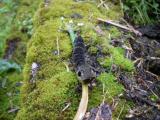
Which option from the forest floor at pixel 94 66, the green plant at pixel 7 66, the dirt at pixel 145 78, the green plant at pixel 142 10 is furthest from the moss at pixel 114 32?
the green plant at pixel 7 66

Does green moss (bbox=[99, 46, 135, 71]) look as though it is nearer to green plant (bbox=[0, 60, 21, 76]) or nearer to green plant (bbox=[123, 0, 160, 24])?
green plant (bbox=[123, 0, 160, 24])

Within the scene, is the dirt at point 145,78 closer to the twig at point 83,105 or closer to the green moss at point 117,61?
the green moss at point 117,61

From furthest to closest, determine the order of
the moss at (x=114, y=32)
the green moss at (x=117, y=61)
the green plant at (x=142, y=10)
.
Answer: the green plant at (x=142, y=10), the moss at (x=114, y=32), the green moss at (x=117, y=61)

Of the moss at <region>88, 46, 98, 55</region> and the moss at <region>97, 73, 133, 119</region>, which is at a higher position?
the moss at <region>88, 46, 98, 55</region>

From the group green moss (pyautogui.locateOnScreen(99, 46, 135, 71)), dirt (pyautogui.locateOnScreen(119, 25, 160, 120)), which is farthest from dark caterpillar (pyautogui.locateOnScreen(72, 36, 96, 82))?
dirt (pyautogui.locateOnScreen(119, 25, 160, 120))

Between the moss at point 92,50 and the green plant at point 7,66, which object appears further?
the green plant at point 7,66

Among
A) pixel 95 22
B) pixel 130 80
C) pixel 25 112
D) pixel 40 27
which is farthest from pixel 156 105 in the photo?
pixel 40 27

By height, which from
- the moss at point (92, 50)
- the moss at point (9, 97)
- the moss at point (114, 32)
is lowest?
the moss at point (9, 97)
